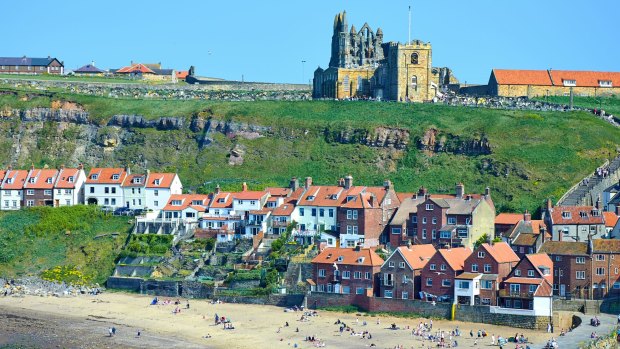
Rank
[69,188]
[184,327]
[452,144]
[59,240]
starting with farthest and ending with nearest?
[452,144] < [69,188] < [59,240] < [184,327]

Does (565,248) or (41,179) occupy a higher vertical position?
(41,179)

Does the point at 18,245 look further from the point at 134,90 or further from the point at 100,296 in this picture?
the point at 134,90

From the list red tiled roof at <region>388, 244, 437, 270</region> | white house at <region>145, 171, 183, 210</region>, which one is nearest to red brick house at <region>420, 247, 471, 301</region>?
red tiled roof at <region>388, 244, 437, 270</region>

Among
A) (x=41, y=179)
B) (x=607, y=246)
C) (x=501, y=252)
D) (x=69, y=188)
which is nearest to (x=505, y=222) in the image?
(x=501, y=252)

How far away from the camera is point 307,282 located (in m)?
99.2

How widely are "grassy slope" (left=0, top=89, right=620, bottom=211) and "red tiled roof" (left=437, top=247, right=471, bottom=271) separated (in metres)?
17.2

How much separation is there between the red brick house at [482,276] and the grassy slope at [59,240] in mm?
32440

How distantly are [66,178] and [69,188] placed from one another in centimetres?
147

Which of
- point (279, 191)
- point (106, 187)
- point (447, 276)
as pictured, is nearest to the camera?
point (447, 276)

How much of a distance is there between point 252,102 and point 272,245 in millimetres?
43491

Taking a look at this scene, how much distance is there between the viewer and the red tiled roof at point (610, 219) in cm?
10269

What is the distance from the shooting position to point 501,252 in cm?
9375

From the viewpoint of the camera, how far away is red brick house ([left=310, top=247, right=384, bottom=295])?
96.4 metres

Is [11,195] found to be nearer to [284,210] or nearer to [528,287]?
[284,210]
